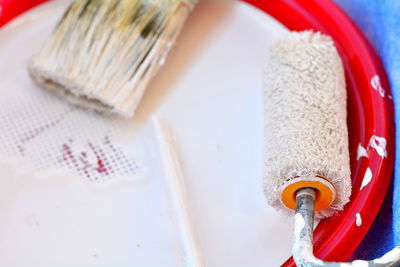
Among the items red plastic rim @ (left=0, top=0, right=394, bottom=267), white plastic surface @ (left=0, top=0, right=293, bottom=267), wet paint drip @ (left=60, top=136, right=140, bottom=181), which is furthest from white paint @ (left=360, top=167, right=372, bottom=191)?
wet paint drip @ (left=60, top=136, right=140, bottom=181)

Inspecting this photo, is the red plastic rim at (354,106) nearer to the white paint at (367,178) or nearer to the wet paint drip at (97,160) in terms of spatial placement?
the white paint at (367,178)

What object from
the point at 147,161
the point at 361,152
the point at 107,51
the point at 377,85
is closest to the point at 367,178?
the point at 361,152

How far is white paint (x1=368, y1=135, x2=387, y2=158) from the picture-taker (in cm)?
82

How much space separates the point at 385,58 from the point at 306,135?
0.76 feet

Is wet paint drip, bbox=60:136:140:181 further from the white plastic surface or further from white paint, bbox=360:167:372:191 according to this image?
white paint, bbox=360:167:372:191

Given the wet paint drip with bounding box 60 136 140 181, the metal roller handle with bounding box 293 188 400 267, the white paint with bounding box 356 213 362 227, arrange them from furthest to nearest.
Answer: the wet paint drip with bounding box 60 136 140 181
the white paint with bounding box 356 213 362 227
the metal roller handle with bounding box 293 188 400 267

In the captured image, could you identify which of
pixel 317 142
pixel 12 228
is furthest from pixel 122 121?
pixel 317 142

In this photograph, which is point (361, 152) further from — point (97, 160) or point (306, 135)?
point (97, 160)

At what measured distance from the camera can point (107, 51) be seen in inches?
36.6

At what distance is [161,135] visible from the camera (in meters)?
0.91

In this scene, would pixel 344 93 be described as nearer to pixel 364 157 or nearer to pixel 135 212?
pixel 364 157

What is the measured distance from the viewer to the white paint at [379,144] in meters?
0.82

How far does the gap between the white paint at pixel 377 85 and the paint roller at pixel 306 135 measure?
57 millimetres

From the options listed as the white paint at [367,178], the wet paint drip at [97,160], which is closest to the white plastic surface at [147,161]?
the wet paint drip at [97,160]
